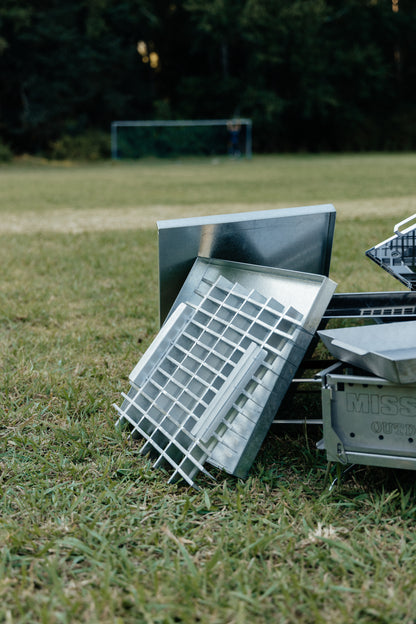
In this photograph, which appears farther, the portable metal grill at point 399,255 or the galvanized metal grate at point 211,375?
the portable metal grill at point 399,255

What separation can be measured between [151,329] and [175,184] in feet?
37.1

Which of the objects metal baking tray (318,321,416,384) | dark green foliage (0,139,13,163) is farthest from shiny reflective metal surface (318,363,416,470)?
dark green foliage (0,139,13,163)

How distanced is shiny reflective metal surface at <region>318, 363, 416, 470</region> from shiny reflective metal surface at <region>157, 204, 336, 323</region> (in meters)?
0.87

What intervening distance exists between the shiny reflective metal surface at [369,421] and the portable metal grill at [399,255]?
91 centimetres

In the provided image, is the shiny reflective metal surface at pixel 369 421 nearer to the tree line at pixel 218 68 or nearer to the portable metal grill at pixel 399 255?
the portable metal grill at pixel 399 255

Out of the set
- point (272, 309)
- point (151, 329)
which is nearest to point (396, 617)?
point (272, 309)

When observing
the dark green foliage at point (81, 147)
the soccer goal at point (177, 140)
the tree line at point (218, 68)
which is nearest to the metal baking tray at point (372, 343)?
the soccer goal at point (177, 140)

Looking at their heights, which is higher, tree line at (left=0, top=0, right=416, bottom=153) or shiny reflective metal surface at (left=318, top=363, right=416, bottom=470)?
tree line at (left=0, top=0, right=416, bottom=153)

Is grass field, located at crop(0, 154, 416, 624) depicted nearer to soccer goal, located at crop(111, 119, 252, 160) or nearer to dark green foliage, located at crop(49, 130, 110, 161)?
soccer goal, located at crop(111, 119, 252, 160)

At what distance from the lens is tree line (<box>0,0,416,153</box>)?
30.9m

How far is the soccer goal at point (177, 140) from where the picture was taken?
26.8m

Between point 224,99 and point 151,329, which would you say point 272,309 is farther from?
point 224,99

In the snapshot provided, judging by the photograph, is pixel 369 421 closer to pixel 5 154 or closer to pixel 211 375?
pixel 211 375

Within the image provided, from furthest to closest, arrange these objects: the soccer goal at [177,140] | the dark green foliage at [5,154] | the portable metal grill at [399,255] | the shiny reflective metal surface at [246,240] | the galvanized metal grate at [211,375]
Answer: the dark green foliage at [5,154] < the soccer goal at [177,140] < the portable metal grill at [399,255] < the shiny reflective metal surface at [246,240] < the galvanized metal grate at [211,375]
